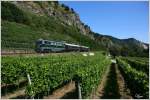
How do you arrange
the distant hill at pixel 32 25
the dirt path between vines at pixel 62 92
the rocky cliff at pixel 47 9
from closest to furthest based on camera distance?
the dirt path between vines at pixel 62 92 → the distant hill at pixel 32 25 → the rocky cliff at pixel 47 9

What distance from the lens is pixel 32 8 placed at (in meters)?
142

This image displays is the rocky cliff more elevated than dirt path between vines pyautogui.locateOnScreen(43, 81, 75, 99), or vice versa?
the rocky cliff

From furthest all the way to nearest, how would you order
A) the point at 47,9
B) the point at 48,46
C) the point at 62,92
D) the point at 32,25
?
the point at 47,9, the point at 32,25, the point at 48,46, the point at 62,92

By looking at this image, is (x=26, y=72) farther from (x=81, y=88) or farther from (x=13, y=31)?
(x=13, y=31)

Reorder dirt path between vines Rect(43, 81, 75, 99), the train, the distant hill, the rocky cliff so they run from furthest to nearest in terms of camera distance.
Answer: the rocky cliff → the distant hill → the train → dirt path between vines Rect(43, 81, 75, 99)

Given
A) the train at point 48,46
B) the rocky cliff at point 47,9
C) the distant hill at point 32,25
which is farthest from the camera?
the rocky cliff at point 47,9

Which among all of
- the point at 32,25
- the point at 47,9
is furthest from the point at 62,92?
the point at 47,9

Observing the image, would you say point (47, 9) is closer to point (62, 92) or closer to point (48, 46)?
point (48, 46)

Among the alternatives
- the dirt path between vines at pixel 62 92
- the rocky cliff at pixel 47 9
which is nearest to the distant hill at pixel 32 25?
the rocky cliff at pixel 47 9

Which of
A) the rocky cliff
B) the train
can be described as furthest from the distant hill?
the train

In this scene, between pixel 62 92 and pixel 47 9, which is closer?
pixel 62 92

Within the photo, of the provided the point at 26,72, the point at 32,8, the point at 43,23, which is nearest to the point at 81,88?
the point at 26,72

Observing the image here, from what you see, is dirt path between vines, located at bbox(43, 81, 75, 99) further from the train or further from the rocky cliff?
the rocky cliff

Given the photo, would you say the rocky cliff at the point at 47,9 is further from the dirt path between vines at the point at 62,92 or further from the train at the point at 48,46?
the dirt path between vines at the point at 62,92
